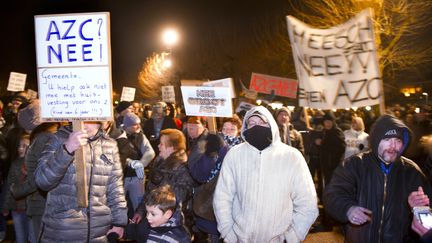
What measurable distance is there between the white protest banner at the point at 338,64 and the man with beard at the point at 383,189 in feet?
4.37

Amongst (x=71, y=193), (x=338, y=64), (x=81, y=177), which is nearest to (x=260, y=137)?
(x=81, y=177)

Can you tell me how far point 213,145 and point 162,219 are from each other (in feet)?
5.27

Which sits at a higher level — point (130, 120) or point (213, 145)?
point (130, 120)

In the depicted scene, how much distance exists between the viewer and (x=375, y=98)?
4.93m

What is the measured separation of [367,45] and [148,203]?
299 centimetres

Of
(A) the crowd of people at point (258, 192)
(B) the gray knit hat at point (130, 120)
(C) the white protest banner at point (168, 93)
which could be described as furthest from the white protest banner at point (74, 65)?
(C) the white protest banner at point (168, 93)

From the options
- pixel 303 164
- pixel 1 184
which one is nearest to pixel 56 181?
pixel 303 164

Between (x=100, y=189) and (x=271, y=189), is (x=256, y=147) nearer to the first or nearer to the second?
(x=271, y=189)

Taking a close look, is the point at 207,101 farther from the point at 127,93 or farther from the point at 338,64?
the point at 127,93

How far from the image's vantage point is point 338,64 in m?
5.39

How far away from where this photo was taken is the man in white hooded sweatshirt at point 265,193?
12.3ft

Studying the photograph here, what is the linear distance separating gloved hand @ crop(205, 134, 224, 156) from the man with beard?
192 cm

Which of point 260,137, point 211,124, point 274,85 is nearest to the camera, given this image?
point 260,137

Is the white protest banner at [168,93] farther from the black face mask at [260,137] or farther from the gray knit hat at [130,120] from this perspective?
the black face mask at [260,137]
